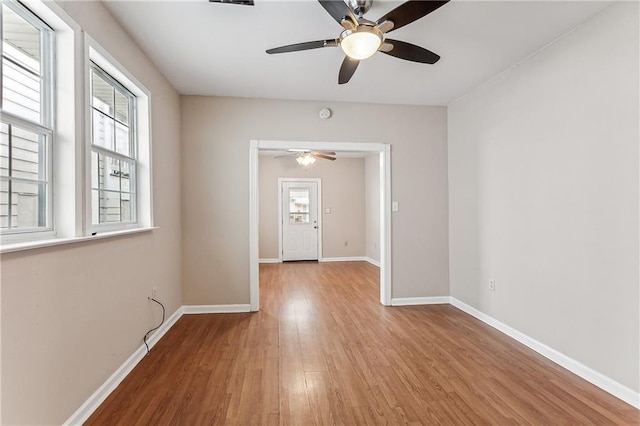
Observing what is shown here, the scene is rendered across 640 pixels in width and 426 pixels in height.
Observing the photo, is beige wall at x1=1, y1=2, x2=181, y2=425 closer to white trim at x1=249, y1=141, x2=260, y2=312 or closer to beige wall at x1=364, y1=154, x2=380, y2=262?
white trim at x1=249, y1=141, x2=260, y2=312

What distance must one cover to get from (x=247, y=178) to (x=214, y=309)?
5.29 feet

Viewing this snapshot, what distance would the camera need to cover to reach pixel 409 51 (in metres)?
2.14

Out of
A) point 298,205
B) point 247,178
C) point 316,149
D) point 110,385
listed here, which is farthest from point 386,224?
point 298,205

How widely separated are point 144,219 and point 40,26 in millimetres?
1520

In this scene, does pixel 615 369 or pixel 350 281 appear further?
pixel 350 281

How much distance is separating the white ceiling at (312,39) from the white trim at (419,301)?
2537 millimetres

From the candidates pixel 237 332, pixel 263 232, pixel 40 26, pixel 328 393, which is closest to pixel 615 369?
pixel 328 393

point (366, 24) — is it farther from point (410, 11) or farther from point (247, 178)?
point (247, 178)

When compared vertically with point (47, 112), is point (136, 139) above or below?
above

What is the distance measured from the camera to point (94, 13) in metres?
1.93

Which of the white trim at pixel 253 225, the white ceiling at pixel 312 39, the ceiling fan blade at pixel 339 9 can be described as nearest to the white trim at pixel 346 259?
the white trim at pixel 253 225

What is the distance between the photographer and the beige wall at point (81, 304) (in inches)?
53.4

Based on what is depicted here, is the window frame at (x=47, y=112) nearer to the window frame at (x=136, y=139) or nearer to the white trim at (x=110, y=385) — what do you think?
the window frame at (x=136, y=139)

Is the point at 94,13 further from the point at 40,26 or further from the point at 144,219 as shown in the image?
the point at 144,219
